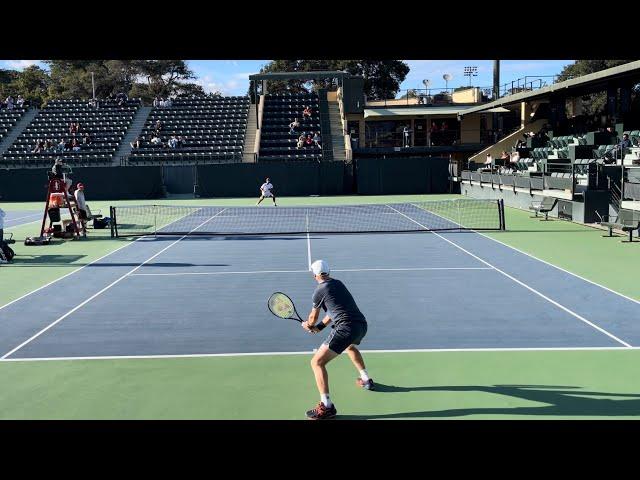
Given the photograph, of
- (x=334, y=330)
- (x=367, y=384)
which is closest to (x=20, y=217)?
(x=367, y=384)

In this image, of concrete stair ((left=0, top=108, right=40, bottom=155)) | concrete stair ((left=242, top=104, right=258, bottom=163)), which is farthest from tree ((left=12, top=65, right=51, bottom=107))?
concrete stair ((left=242, top=104, right=258, bottom=163))

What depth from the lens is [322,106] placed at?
5550 centimetres

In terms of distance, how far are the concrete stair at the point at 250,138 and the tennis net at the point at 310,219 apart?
12308 mm

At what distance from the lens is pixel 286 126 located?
51844 millimetres

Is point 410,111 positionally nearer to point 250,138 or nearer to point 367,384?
point 250,138

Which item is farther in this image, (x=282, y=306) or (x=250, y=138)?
(x=250, y=138)

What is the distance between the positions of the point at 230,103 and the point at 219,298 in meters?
44.2

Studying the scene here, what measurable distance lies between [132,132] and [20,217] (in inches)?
845

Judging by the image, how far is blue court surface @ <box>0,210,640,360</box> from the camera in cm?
1006

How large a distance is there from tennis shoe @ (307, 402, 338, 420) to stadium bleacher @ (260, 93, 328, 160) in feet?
133

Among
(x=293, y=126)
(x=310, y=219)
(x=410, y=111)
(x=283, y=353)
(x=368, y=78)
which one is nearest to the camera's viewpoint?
(x=283, y=353)

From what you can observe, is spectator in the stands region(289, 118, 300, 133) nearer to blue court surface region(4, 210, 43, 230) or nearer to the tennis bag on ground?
blue court surface region(4, 210, 43, 230)
